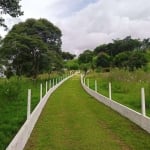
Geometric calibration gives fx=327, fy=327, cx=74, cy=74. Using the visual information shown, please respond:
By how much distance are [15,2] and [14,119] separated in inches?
261

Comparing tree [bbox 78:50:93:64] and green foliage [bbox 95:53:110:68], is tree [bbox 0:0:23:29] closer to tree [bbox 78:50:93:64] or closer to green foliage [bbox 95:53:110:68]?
green foliage [bbox 95:53:110:68]

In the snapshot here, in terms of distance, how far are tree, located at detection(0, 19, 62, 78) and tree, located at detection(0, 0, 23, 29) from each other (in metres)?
21.0

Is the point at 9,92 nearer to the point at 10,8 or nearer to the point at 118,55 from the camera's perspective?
the point at 10,8

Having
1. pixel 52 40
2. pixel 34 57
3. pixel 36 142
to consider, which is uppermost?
pixel 52 40

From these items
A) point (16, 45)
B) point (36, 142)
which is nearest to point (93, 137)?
point (36, 142)

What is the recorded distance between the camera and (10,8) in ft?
56.9

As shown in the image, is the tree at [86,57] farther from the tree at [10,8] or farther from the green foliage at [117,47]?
the tree at [10,8]

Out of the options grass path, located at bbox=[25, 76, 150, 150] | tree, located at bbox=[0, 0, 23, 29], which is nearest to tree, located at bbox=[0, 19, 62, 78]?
tree, located at bbox=[0, 0, 23, 29]

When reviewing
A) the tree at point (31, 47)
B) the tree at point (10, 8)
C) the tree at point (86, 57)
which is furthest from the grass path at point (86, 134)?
the tree at point (86, 57)

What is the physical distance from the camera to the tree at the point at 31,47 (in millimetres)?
41312

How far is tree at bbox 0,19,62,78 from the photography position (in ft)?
136

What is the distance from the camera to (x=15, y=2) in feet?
56.1

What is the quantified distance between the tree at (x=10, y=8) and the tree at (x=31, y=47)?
68.8 feet

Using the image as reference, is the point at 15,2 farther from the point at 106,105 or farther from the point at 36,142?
the point at 36,142
